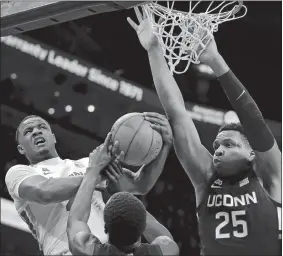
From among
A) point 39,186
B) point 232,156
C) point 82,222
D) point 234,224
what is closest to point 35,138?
point 39,186

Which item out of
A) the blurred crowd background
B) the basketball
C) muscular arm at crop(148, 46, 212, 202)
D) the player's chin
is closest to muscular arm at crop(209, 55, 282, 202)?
the player's chin

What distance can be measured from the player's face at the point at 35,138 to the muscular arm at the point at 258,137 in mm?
1137

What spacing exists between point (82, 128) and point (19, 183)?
5.14 feet

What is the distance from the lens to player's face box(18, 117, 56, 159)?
4070 millimetres

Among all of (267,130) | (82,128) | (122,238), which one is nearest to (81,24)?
(82,128)

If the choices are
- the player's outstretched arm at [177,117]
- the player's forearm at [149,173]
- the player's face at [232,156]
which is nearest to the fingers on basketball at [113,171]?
the player's forearm at [149,173]

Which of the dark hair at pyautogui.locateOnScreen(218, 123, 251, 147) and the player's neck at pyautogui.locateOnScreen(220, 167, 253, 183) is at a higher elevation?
the dark hair at pyautogui.locateOnScreen(218, 123, 251, 147)

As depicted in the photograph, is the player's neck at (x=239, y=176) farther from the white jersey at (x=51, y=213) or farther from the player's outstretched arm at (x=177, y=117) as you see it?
the white jersey at (x=51, y=213)

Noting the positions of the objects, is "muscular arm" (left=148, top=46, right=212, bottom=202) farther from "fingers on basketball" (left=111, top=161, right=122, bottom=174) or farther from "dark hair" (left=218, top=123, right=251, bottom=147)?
"fingers on basketball" (left=111, top=161, right=122, bottom=174)

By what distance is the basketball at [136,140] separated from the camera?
3512mm

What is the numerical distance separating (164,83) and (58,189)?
0.97 metres

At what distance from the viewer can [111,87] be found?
17.2 ft

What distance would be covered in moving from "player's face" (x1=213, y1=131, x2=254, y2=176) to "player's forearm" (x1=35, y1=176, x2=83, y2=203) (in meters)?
0.99

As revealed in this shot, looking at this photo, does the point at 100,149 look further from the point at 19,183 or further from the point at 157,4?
the point at 157,4
